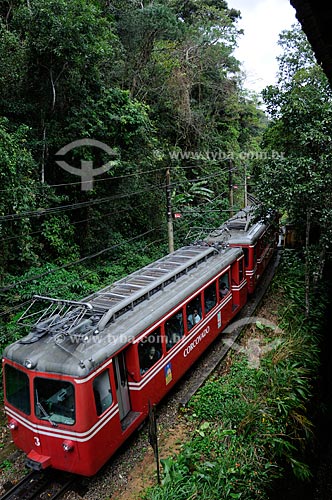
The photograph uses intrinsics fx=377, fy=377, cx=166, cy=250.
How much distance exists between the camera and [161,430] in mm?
7359

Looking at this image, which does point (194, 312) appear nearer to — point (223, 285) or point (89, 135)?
point (223, 285)

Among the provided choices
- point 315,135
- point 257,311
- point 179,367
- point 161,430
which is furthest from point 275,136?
point 161,430

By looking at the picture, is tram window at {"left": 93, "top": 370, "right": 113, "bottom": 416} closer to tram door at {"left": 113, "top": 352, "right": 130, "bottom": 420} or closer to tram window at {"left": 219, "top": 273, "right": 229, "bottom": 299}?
tram door at {"left": 113, "top": 352, "right": 130, "bottom": 420}

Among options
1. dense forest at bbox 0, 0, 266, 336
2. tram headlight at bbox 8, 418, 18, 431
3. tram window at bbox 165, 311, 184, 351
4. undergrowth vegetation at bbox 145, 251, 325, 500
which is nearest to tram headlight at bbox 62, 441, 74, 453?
tram headlight at bbox 8, 418, 18, 431

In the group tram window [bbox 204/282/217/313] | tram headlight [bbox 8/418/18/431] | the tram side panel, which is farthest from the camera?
tram window [bbox 204/282/217/313]

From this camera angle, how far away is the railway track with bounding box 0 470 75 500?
19.5 ft

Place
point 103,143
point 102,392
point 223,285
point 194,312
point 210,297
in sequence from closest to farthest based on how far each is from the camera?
point 102,392 → point 194,312 → point 210,297 → point 223,285 → point 103,143

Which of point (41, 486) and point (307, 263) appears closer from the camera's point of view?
point (41, 486)

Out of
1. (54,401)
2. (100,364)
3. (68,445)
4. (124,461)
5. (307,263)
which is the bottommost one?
(124,461)

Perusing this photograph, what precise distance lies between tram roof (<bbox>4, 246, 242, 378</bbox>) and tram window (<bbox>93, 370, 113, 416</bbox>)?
0.30 m

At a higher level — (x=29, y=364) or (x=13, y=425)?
(x=29, y=364)

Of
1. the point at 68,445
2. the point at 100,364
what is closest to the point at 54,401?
the point at 68,445

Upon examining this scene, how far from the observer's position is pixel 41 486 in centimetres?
608

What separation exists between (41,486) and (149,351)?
274 cm
